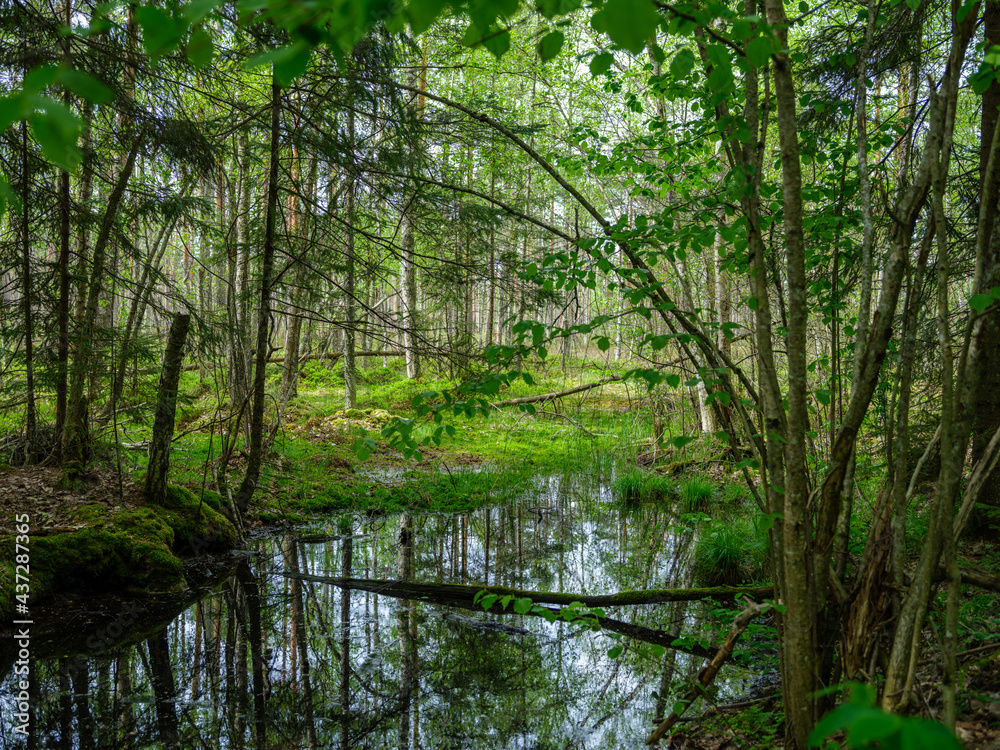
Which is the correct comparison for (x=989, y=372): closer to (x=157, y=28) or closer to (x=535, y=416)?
(x=535, y=416)

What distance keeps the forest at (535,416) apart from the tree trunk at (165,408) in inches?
1.2

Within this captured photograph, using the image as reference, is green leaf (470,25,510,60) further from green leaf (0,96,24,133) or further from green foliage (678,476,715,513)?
green foliage (678,476,715,513)

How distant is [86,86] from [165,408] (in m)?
5.32

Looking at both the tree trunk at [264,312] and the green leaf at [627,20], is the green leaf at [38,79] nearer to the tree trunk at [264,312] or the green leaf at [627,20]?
the green leaf at [627,20]

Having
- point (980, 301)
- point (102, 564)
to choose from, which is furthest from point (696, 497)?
point (102, 564)

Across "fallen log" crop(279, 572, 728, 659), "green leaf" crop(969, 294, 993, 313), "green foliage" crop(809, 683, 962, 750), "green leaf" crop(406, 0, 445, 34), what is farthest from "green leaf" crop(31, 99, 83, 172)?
"fallen log" crop(279, 572, 728, 659)

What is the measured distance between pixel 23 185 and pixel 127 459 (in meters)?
3.09

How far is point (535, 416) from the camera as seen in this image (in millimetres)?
5043

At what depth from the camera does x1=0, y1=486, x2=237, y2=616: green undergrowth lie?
4.68m

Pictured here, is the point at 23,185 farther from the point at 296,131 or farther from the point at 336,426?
the point at 336,426

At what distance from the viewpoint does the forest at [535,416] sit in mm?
2105

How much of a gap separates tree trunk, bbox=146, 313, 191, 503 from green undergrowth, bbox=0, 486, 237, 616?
246 mm

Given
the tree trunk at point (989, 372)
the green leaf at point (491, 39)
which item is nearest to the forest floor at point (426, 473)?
the tree trunk at point (989, 372)

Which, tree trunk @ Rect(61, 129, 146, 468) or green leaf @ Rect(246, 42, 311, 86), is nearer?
green leaf @ Rect(246, 42, 311, 86)
